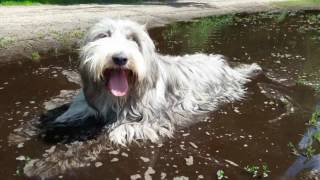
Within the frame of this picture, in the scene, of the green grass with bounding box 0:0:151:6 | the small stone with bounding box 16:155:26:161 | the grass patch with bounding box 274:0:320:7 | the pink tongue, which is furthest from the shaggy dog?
the grass patch with bounding box 274:0:320:7

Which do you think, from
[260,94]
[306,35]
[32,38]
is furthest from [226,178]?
[306,35]

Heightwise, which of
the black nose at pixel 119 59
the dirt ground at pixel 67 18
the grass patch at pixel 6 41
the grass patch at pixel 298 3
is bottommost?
the grass patch at pixel 298 3

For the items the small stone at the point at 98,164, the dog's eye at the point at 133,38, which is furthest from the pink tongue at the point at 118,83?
the small stone at the point at 98,164

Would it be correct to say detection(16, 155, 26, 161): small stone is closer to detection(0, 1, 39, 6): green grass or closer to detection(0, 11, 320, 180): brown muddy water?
detection(0, 11, 320, 180): brown muddy water

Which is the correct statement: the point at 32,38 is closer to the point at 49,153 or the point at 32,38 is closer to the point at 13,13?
the point at 13,13

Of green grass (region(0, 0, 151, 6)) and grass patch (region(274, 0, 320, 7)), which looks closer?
green grass (region(0, 0, 151, 6))

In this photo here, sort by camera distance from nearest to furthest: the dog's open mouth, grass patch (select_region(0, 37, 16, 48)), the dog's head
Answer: the dog's head
the dog's open mouth
grass patch (select_region(0, 37, 16, 48))

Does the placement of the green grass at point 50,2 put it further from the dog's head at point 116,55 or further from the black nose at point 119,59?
the black nose at point 119,59

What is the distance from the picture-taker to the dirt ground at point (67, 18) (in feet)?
40.9

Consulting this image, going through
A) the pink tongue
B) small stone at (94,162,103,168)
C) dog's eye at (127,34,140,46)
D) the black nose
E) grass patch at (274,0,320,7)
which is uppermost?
dog's eye at (127,34,140,46)

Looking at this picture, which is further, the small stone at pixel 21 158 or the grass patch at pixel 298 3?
the grass patch at pixel 298 3

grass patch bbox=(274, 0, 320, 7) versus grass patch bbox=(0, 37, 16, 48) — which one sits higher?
grass patch bbox=(0, 37, 16, 48)

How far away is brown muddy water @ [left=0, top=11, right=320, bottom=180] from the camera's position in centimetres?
632

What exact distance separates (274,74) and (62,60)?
15.0ft
